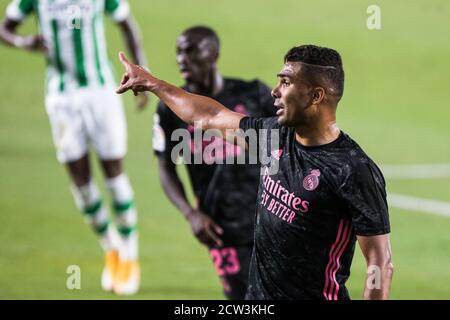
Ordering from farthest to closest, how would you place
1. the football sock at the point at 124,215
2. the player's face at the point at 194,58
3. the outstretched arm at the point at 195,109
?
the football sock at the point at 124,215 → the player's face at the point at 194,58 → the outstretched arm at the point at 195,109

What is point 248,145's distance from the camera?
646 cm

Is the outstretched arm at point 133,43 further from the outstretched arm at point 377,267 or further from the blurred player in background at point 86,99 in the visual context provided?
the outstretched arm at point 377,267

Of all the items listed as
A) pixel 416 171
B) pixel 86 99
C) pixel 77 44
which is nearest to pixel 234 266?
pixel 86 99

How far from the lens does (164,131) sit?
8516 millimetres

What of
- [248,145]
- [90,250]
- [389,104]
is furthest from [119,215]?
[389,104]

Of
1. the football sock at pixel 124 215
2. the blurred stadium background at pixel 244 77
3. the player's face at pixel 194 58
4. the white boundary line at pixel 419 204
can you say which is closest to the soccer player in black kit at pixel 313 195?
the player's face at pixel 194 58

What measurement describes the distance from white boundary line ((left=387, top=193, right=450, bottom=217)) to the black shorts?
5578 millimetres

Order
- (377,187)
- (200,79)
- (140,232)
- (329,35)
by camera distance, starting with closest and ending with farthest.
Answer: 1. (377,187)
2. (200,79)
3. (140,232)
4. (329,35)

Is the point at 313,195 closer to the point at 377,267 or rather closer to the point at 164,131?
the point at 377,267

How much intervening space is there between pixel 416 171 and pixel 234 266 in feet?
25.6

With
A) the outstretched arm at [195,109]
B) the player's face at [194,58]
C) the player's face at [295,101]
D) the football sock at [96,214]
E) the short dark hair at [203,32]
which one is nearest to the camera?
the player's face at [295,101]

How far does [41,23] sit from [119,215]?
224 cm

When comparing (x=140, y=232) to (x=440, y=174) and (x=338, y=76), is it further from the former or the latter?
(x=338, y=76)

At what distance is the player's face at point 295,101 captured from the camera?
5.93 m
